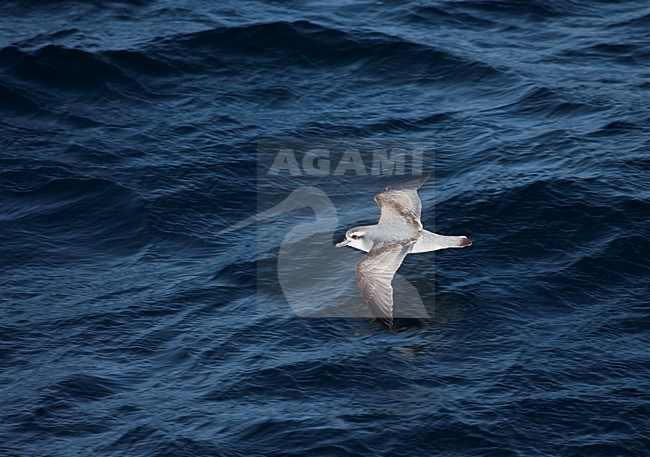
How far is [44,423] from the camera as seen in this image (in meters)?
19.4

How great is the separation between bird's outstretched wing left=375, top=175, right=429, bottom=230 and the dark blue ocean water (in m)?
1.63

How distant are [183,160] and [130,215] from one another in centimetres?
264

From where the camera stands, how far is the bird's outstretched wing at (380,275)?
64.0ft

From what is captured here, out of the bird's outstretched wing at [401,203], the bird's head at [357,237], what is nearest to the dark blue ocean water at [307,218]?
the bird's outstretched wing at [401,203]

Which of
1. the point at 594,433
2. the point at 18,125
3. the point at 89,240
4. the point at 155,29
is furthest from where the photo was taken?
the point at 155,29

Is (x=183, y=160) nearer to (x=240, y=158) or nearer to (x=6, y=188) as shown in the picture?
(x=240, y=158)

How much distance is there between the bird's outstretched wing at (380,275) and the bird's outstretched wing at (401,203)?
137 cm

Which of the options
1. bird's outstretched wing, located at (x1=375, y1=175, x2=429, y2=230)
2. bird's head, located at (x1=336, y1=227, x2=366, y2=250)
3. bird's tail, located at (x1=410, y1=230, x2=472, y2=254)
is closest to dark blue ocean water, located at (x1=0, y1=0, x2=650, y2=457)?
bird's tail, located at (x1=410, y1=230, x2=472, y2=254)

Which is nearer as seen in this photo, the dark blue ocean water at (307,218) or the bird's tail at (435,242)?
the dark blue ocean water at (307,218)

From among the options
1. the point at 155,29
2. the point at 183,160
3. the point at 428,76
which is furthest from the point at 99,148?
the point at 428,76

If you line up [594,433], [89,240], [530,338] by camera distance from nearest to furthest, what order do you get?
1. [594,433]
2. [530,338]
3. [89,240]

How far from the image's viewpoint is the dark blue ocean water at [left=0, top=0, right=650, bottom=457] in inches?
754

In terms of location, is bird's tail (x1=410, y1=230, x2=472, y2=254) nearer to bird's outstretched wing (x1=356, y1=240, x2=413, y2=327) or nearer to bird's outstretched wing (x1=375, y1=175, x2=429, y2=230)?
bird's outstretched wing (x1=356, y1=240, x2=413, y2=327)

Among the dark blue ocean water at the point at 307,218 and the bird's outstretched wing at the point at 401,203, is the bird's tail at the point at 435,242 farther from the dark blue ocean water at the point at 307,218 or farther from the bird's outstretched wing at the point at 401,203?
the dark blue ocean water at the point at 307,218
